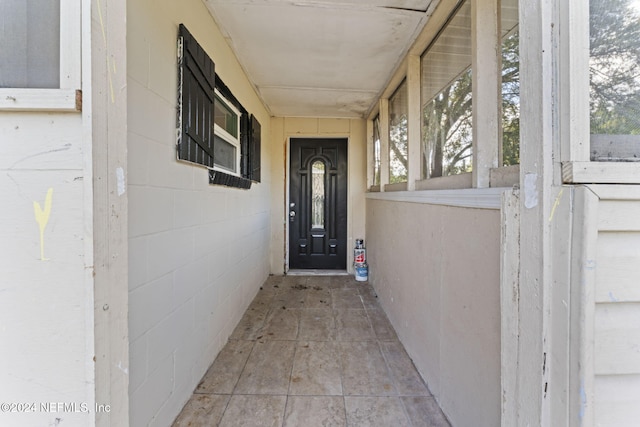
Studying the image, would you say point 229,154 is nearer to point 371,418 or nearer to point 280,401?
point 280,401

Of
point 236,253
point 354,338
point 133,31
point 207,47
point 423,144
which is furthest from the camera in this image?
point 236,253

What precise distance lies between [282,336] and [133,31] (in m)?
2.20

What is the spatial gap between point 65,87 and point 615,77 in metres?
1.33

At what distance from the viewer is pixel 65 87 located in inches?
28.9

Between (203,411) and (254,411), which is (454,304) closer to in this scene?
(254,411)

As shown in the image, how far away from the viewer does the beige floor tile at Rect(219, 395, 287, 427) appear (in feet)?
5.08

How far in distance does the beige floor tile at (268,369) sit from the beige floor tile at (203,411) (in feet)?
0.41

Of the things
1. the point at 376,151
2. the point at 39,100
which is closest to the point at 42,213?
the point at 39,100

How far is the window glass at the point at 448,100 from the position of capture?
1.59m

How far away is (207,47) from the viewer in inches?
77.9

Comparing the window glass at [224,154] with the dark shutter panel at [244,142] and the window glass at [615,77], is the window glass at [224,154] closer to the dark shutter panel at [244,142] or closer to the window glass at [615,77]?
the dark shutter panel at [244,142]

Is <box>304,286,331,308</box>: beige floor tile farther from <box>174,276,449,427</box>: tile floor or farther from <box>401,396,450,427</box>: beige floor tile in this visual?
<box>401,396,450,427</box>: beige floor tile

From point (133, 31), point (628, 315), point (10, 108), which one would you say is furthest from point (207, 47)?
point (628, 315)

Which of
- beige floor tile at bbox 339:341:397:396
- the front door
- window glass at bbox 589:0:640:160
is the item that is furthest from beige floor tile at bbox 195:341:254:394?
the front door
